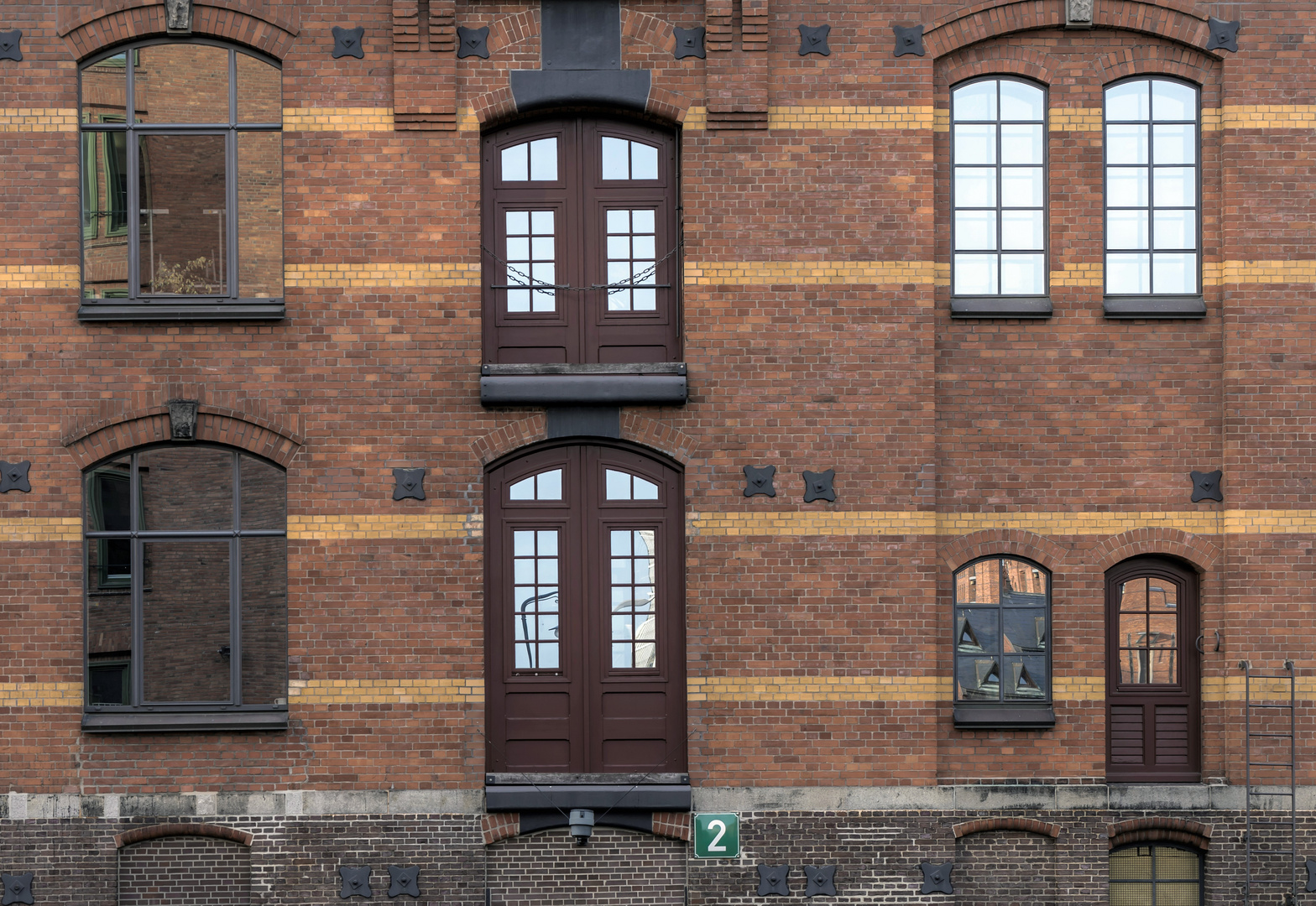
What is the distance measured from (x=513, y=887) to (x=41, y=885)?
4033 millimetres

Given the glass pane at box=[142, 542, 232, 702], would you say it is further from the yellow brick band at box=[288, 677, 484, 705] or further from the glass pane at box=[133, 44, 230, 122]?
the glass pane at box=[133, 44, 230, 122]

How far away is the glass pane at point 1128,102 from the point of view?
10.8 meters

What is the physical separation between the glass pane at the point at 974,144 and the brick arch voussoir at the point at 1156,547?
11.7ft

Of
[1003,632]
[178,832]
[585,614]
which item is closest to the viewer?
[178,832]

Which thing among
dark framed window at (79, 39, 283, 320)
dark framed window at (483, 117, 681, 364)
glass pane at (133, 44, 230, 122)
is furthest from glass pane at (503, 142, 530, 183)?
glass pane at (133, 44, 230, 122)

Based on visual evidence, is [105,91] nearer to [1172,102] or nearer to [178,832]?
[178,832]

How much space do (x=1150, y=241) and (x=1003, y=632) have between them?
376 centimetres

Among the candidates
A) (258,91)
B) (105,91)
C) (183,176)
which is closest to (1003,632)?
(258,91)

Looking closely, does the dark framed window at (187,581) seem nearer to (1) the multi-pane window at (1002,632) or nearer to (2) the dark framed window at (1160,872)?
(1) the multi-pane window at (1002,632)

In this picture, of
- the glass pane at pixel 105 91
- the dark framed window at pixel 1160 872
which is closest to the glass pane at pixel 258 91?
the glass pane at pixel 105 91

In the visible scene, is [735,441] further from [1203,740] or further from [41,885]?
[41,885]

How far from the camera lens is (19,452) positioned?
1038 cm

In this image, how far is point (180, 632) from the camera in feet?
34.4

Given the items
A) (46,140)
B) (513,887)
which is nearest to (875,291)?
(513,887)
